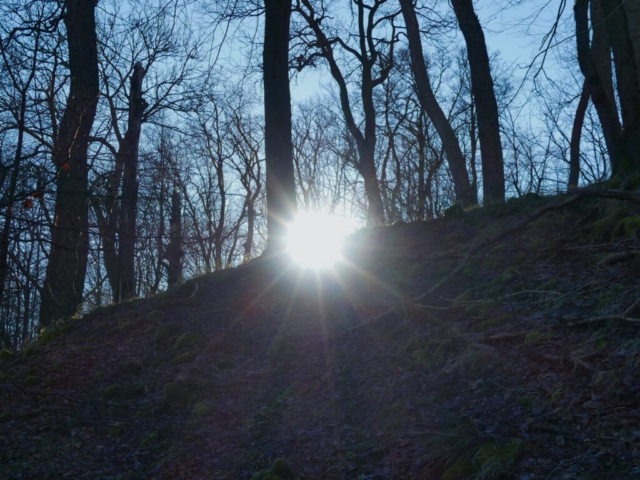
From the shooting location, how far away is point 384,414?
4.52 meters

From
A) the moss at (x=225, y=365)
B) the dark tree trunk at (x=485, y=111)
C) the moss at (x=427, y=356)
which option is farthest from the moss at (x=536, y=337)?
the dark tree trunk at (x=485, y=111)

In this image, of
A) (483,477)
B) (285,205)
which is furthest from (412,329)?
(285,205)

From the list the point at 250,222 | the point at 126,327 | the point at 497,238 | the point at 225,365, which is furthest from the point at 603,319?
the point at 250,222

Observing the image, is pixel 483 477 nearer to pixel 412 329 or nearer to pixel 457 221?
pixel 412 329

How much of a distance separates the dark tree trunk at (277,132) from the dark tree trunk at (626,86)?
4.29 m

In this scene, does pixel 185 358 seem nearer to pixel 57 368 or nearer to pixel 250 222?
pixel 57 368

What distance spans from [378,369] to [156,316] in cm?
332

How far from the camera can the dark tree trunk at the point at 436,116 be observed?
11578 mm

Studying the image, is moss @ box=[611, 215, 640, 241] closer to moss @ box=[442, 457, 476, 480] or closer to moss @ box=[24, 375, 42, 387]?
moss @ box=[442, 457, 476, 480]

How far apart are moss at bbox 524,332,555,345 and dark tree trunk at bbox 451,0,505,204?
576 centimetres

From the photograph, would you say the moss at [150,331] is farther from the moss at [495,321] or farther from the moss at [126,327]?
the moss at [495,321]

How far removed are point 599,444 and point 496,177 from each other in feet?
23.8

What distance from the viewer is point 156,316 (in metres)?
7.45

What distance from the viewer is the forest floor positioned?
3.77 metres
